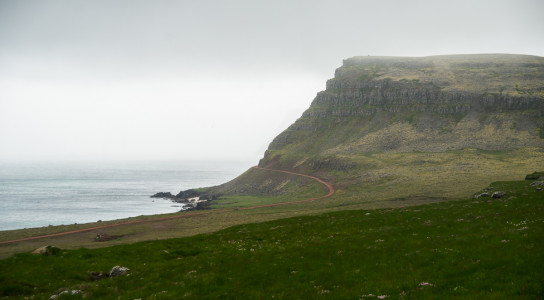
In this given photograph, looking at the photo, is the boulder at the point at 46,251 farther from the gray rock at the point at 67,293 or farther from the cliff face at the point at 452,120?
the cliff face at the point at 452,120

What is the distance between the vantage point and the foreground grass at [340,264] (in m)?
15.6

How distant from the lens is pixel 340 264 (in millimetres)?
23172

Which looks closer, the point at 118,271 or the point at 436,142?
the point at 118,271

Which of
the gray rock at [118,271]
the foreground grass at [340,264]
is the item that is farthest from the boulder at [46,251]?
the gray rock at [118,271]

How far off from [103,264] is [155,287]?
1314 cm

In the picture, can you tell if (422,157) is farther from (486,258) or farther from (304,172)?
(486,258)

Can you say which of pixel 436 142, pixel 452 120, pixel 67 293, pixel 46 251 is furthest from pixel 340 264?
pixel 452 120

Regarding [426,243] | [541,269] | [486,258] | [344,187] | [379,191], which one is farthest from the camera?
[344,187]

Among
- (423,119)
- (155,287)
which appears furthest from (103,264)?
(423,119)

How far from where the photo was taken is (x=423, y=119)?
17812cm

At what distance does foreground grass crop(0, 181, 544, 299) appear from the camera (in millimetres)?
15638

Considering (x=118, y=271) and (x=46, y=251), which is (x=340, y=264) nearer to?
(x=118, y=271)

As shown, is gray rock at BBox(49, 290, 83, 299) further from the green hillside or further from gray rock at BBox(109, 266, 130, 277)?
the green hillside

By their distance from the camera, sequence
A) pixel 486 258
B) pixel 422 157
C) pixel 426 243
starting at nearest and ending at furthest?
pixel 486 258, pixel 426 243, pixel 422 157
